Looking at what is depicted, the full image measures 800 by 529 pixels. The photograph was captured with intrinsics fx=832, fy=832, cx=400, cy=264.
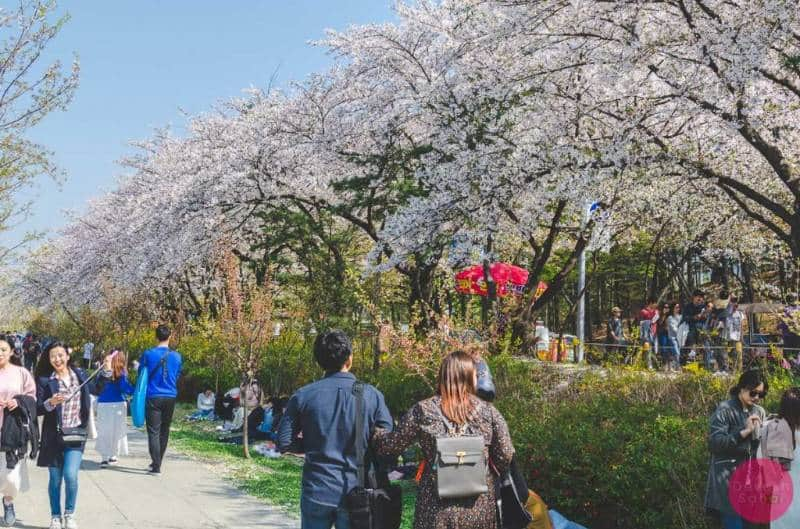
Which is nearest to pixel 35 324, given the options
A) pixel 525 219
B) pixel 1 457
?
pixel 525 219

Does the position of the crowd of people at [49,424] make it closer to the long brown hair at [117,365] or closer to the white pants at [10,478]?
the white pants at [10,478]

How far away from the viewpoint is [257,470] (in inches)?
429

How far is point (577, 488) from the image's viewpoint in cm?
773

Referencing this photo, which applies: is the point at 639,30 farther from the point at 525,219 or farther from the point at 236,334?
the point at 236,334

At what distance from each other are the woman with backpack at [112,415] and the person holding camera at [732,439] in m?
7.29

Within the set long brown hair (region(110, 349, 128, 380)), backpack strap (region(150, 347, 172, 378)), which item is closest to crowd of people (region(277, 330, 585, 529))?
backpack strap (region(150, 347, 172, 378))

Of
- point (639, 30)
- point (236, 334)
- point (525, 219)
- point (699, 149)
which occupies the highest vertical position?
point (639, 30)

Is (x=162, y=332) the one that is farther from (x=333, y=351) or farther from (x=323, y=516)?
(x=323, y=516)

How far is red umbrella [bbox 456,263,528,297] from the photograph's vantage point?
16.4m

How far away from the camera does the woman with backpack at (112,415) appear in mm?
10492

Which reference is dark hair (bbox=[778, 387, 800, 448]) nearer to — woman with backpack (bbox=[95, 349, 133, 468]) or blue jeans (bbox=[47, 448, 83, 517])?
blue jeans (bbox=[47, 448, 83, 517])

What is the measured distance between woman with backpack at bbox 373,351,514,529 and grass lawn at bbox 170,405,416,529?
4184mm

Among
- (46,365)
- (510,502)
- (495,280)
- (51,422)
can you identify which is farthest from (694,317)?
(510,502)

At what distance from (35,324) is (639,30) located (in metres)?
44.0
